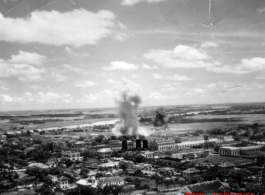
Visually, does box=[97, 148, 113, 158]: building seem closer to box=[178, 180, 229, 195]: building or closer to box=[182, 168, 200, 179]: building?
box=[182, 168, 200, 179]: building

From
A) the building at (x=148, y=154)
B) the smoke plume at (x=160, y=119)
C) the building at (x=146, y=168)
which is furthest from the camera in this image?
the smoke plume at (x=160, y=119)

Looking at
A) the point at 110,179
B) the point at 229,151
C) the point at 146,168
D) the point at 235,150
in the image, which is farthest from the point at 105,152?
the point at 110,179

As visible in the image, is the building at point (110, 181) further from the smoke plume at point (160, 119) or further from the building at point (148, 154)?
the smoke plume at point (160, 119)

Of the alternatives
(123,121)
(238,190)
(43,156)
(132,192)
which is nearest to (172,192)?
(132,192)

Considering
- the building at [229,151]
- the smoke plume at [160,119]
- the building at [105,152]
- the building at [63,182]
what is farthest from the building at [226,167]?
the smoke plume at [160,119]

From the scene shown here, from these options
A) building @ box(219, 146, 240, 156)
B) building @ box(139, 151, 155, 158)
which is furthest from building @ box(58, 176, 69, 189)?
building @ box(219, 146, 240, 156)

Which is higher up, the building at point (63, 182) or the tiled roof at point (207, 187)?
the tiled roof at point (207, 187)

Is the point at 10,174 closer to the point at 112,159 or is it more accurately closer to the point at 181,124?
the point at 112,159

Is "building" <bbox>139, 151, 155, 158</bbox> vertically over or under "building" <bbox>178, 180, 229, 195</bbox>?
under
